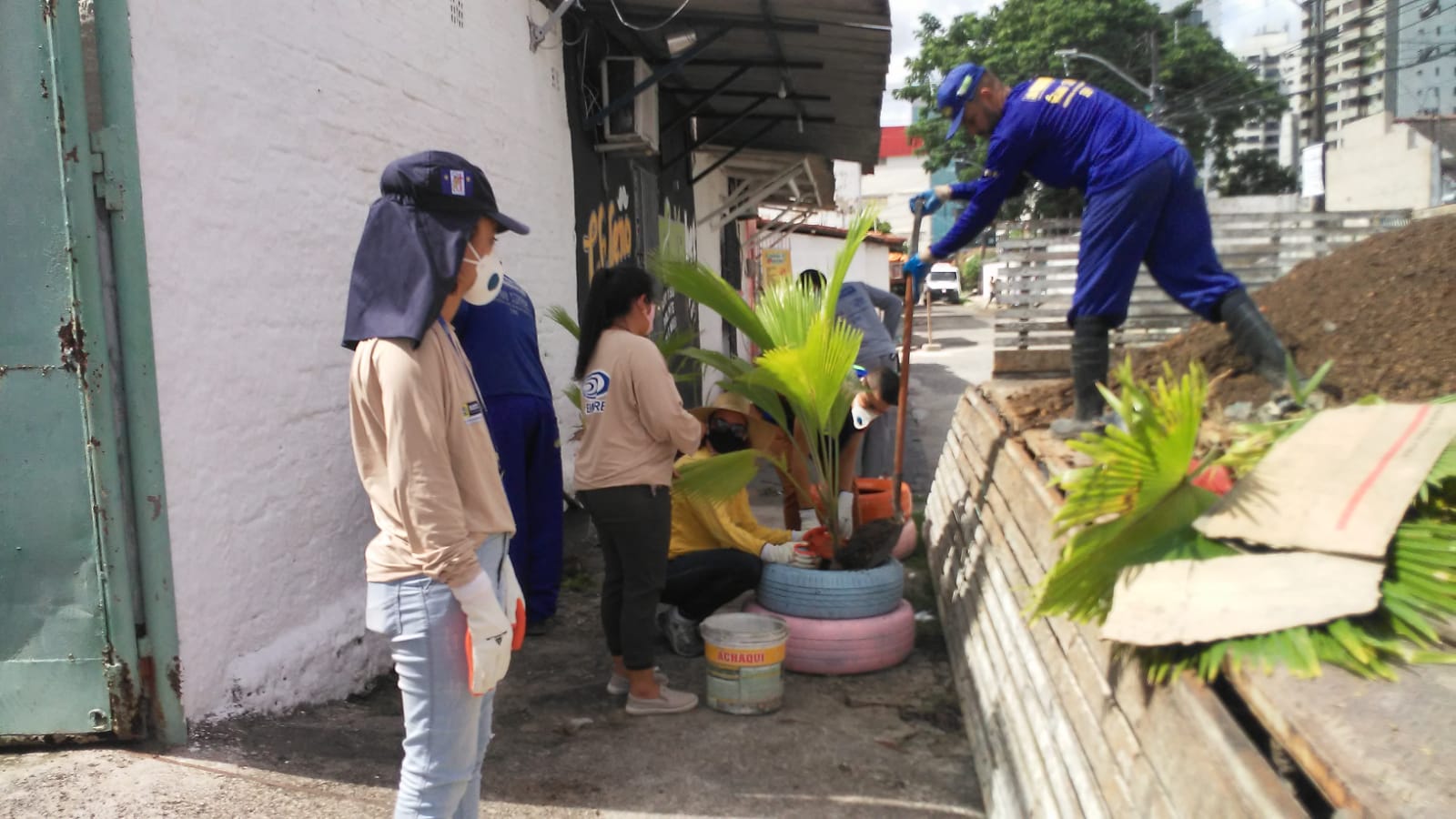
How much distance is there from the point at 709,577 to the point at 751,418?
796 mm

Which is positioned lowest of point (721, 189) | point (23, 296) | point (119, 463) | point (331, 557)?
point (331, 557)

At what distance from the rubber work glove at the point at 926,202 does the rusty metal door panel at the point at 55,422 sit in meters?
3.09

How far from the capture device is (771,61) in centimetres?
799

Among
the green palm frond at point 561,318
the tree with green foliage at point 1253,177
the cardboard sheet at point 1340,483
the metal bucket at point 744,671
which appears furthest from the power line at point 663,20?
the tree with green foliage at point 1253,177

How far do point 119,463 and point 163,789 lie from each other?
92cm

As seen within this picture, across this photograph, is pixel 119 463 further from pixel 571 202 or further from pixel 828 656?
pixel 571 202

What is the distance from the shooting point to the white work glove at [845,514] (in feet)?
15.2

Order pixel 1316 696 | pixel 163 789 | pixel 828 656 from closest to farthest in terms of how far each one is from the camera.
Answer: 1. pixel 1316 696
2. pixel 163 789
3. pixel 828 656

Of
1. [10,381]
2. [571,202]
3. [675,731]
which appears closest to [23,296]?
[10,381]

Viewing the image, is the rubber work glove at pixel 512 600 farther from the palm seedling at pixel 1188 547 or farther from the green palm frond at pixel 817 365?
the green palm frond at pixel 817 365

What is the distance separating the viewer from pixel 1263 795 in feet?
4.68

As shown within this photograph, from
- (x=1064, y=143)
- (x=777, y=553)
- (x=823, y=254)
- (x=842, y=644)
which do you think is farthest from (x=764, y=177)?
(x=823, y=254)

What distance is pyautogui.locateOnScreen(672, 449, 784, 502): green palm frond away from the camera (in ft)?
14.3

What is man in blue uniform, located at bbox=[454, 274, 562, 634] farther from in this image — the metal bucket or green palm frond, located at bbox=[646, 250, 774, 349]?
the metal bucket
